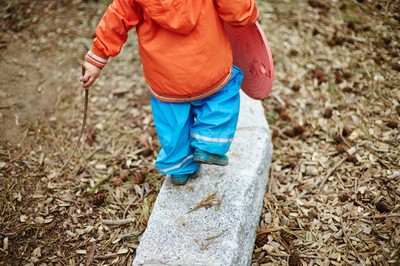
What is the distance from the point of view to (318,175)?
2.77 metres

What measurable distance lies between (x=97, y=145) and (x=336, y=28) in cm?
250

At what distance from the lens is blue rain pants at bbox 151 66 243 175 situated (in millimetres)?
2174

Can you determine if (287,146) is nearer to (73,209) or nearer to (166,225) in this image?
(166,225)

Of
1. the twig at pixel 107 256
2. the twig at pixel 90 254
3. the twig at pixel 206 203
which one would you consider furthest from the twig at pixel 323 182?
the twig at pixel 90 254

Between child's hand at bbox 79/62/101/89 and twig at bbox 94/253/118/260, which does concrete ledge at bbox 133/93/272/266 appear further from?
child's hand at bbox 79/62/101/89

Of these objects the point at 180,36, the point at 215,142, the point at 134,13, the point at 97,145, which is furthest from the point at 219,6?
the point at 97,145

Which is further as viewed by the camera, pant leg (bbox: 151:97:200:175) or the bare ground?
the bare ground

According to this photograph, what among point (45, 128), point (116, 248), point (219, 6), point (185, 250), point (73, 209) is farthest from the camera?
point (45, 128)

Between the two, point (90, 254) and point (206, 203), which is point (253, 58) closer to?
point (206, 203)

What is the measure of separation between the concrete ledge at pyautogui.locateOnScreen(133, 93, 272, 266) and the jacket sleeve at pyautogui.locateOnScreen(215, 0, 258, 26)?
931mm

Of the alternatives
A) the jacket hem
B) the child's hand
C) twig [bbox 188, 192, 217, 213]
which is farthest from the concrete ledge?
the child's hand

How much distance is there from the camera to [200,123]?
7.23 ft

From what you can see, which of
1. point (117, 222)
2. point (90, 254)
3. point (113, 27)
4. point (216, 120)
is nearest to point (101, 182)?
point (117, 222)

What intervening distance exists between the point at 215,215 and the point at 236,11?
1.13 meters
